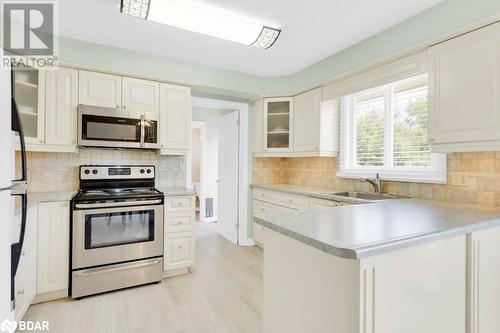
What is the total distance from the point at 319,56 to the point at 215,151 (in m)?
3.17

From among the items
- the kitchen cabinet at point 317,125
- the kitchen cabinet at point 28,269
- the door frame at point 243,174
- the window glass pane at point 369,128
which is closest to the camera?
the kitchen cabinet at point 28,269

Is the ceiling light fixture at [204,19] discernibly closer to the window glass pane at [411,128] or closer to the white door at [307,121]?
the white door at [307,121]

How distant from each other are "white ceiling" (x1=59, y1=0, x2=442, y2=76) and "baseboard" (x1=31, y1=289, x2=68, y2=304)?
7.98ft

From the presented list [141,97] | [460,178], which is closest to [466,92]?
[460,178]

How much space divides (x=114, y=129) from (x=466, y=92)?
309 centimetres

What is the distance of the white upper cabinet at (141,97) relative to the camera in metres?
2.78

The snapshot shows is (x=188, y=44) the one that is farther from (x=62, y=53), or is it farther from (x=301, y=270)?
(x=301, y=270)

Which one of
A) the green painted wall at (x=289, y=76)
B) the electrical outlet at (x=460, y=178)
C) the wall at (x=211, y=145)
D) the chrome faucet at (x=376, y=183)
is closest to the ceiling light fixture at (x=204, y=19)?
the green painted wall at (x=289, y=76)

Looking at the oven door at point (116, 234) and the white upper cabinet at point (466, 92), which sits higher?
the white upper cabinet at point (466, 92)

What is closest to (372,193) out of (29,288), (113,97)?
(113,97)

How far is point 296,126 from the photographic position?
350cm

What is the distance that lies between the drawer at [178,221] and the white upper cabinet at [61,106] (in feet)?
3.94

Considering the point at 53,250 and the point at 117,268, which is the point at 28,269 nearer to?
the point at 53,250

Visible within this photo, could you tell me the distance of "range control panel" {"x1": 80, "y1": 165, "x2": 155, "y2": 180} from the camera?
275 cm
